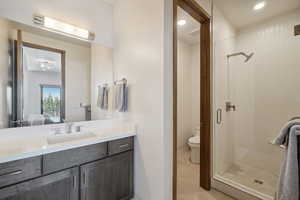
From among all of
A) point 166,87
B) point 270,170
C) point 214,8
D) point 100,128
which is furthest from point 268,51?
point 100,128

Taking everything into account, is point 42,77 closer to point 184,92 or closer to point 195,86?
point 184,92

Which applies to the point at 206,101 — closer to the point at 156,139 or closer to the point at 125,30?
the point at 156,139

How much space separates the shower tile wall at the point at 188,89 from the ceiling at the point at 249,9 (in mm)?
1075

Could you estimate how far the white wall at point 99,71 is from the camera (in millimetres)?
1819

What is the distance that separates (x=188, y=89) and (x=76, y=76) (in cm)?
243

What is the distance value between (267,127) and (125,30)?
103 inches

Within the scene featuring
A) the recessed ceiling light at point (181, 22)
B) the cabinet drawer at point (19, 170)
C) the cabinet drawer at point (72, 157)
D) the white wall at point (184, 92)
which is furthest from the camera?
the white wall at point (184, 92)

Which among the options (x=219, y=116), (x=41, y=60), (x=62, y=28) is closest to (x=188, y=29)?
(x=219, y=116)

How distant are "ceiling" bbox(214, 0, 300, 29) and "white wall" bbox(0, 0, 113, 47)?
4.96 feet

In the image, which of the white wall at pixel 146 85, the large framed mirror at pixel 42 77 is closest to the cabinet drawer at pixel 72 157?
the white wall at pixel 146 85

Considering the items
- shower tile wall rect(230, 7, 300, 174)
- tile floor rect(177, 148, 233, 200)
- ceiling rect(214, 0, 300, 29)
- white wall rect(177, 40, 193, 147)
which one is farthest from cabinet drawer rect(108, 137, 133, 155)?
ceiling rect(214, 0, 300, 29)

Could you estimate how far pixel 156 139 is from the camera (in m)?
1.34

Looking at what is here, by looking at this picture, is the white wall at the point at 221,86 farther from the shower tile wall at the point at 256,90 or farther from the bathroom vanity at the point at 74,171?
the bathroom vanity at the point at 74,171

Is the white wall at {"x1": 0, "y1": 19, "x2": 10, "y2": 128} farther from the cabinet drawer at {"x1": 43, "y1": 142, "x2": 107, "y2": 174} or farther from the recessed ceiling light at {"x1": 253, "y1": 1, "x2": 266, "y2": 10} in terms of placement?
the recessed ceiling light at {"x1": 253, "y1": 1, "x2": 266, "y2": 10}
